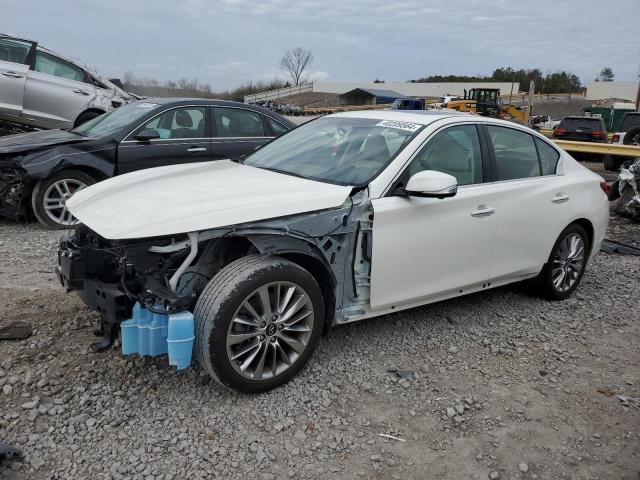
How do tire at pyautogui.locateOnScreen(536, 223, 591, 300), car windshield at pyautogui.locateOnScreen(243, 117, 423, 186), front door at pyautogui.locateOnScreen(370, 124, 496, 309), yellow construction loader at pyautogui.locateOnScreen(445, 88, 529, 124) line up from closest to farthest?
front door at pyautogui.locateOnScreen(370, 124, 496, 309)
car windshield at pyautogui.locateOnScreen(243, 117, 423, 186)
tire at pyautogui.locateOnScreen(536, 223, 591, 300)
yellow construction loader at pyautogui.locateOnScreen(445, 88, 529, 124)

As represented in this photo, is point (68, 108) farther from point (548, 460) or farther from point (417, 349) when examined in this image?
point (548, 460)

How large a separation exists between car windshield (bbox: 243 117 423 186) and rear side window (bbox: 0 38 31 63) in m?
7.15

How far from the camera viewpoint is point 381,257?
11.4ft

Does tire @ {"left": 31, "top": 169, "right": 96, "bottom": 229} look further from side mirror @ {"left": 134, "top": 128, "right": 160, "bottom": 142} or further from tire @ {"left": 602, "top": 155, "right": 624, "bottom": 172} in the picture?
tire @ {"left": 602, "top": 155, "right": 624, "bottom": 172}

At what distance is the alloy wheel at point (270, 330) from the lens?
10.0 feet

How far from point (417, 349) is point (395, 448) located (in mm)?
1145

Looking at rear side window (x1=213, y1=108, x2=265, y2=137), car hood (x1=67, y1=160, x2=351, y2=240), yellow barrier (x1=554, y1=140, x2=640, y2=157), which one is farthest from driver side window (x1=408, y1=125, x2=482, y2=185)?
yellow barrier (x1=554, y1=140, x2=640, y2=157)

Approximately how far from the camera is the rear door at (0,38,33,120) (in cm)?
912

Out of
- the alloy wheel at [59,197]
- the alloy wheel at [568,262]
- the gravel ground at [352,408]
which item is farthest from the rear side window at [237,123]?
the alloy wheel at [568,262]

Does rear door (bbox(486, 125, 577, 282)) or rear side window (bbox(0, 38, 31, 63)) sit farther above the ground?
rear side window (bbox(0, 38, 31, 63))

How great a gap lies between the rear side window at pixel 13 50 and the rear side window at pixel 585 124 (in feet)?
53.4

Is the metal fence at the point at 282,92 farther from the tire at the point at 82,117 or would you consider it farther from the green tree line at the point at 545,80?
the tire at the point at 82,117

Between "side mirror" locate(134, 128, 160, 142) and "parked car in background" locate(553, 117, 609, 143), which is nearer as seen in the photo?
"side mirror" locate(134, 128, 160, 142)

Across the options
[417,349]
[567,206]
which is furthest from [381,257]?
[567,206]
